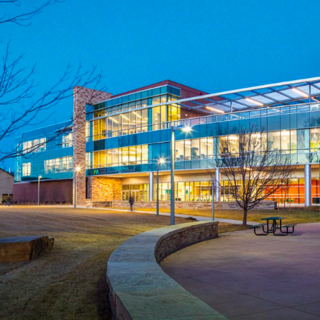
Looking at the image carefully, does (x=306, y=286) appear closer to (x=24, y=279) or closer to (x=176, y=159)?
(x=24, y=279)

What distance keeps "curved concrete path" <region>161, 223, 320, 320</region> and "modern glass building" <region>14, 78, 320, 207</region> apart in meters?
21.6

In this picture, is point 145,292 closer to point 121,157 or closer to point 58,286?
point 58,286

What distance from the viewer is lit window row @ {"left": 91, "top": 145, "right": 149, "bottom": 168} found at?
54.6 metres

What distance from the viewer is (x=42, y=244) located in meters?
11.6

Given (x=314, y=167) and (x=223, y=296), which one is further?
(x=314, y=167)

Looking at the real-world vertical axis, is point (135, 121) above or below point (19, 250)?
above

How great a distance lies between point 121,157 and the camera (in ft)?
188

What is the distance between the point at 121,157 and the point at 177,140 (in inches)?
383

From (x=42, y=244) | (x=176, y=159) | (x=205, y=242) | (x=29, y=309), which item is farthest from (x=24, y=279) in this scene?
(x=176, y=159)

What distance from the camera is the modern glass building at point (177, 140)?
135ft

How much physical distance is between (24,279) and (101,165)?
51.9 metres

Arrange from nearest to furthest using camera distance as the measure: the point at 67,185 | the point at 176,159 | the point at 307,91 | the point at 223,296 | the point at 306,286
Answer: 1. the point at 223,296
2. the point at 306,286
3. the point at 307,91
4. the point at 176,159
5. the point at 67,185

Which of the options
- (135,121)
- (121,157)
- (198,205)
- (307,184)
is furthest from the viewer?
(121,157)

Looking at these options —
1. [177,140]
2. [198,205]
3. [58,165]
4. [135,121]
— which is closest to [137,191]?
[135,121]
